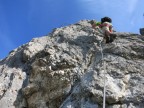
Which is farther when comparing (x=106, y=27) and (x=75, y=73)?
(x=106, y=27)

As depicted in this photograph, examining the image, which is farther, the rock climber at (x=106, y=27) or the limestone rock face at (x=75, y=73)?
the rock climber at (x=106, y=27)

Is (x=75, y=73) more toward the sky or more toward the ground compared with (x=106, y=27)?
more toward the ground

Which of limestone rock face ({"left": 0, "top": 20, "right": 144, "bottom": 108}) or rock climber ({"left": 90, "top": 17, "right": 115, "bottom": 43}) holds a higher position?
rock climber ({"left": 90, "top": 17, "right": 115, "bottom": 43})

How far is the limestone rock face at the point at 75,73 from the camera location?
419 inches

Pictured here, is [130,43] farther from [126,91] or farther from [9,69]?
[9,69]

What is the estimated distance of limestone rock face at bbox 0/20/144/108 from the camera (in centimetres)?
1065

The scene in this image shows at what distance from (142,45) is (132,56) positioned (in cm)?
89

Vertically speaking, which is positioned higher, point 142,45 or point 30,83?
point 142,45

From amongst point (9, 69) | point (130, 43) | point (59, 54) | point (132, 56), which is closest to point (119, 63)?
point (132, 56)

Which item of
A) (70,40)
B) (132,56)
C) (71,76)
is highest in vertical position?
(70,40)

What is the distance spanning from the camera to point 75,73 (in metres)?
12.6

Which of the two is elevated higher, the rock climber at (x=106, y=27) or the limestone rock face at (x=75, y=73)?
the rock climber at (x=106, y=27)

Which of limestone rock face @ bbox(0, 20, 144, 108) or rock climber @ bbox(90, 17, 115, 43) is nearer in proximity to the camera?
limestone rock face @ bbox(0, 20, 144, 108)

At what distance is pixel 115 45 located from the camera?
13.1 meters
